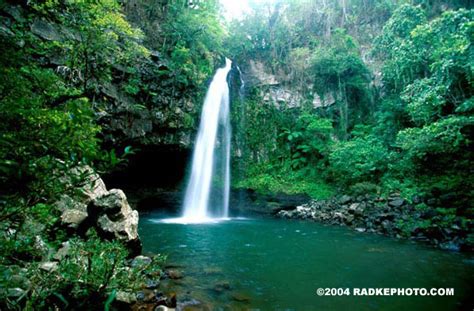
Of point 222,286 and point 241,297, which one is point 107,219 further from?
point 241,297

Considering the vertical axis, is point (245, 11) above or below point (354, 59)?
above

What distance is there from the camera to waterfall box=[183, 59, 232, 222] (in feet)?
54.3

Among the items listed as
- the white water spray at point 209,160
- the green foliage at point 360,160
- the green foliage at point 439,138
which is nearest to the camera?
the green foliage at point 439,138

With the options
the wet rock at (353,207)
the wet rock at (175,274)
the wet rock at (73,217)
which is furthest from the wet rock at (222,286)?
the wet rock at (353,207)

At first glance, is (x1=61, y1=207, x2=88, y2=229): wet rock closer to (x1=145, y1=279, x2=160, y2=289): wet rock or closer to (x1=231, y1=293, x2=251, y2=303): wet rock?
(x1=145, y1=279, x2=160, y2=289): wet rock

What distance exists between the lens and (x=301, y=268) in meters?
6.63

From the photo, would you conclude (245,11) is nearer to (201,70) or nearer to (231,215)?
(201,70)

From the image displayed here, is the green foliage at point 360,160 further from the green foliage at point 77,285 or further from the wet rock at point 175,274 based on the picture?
the green foliage at point 77,285

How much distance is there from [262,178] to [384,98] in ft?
29.6

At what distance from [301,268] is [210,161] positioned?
37.2 ft

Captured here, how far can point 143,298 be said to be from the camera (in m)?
4.32

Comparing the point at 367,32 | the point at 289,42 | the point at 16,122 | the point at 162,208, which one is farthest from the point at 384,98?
the point at 16,122

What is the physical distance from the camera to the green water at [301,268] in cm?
480

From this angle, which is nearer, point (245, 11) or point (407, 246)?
point (407, 246)
